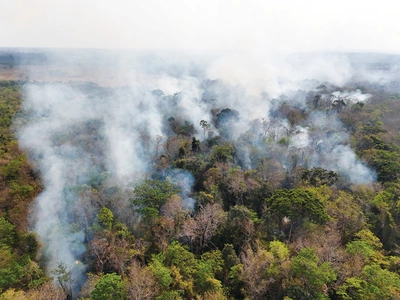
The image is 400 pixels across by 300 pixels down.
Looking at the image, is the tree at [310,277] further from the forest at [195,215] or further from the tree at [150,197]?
the tree at [150,197]

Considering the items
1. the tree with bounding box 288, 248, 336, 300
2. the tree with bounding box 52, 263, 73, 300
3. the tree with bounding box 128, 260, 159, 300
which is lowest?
the tree with bounding box 52, 263, 73, 300

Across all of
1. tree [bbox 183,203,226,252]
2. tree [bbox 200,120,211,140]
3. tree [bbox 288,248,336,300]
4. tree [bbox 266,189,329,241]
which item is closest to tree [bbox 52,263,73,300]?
tree [bbox 183,203,226,252]

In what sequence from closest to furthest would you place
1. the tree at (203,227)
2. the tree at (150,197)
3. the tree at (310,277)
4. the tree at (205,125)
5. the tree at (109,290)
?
the tree at (109,290) → the tree at (310,277) → the tree at (203,227) → the tree at (150,197) → the tree at (205,125)

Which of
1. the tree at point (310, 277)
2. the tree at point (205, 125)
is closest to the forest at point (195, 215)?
the tree at point (310, 277)

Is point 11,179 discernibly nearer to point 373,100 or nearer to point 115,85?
point 115,85

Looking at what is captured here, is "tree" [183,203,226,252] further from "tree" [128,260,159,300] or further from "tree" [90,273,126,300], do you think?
"tree" [90,273,126,300]

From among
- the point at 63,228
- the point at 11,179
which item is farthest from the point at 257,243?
the point at 11,179

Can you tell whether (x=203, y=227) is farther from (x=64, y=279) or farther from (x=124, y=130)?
(x=124, y=130)

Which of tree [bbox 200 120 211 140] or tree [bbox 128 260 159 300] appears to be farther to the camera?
tree [bbox 200 120 211 140]
